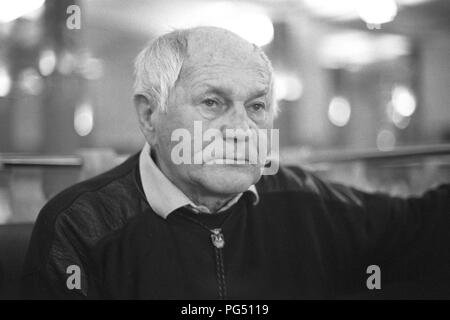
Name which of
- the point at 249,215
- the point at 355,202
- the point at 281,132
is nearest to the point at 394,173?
the point at 355,202

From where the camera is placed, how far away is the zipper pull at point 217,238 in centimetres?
103

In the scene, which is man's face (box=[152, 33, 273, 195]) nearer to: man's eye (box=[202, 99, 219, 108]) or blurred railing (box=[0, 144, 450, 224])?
man's eye (box=[202, 99, 219, 108])

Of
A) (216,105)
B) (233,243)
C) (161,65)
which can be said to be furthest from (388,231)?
(161,65)

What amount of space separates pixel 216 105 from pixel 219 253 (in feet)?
0.91

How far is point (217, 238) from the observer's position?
103 cm

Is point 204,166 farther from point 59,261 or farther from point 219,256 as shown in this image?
point 59,261

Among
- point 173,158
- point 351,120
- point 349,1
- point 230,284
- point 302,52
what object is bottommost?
point 230,284

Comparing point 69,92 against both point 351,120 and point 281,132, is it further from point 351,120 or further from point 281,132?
point 351,120

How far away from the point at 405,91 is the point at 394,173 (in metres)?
0.29

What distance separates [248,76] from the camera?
3.28ft

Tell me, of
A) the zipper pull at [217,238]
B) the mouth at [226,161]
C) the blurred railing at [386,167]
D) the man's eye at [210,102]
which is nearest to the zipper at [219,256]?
the zipper pull at [217,238]

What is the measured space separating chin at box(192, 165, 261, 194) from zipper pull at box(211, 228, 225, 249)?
0.27 feet

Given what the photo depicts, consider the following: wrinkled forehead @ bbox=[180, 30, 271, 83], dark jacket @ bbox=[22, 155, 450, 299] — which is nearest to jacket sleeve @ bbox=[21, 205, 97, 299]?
dark jacket @ bbox=[22, 155, 450, 299]

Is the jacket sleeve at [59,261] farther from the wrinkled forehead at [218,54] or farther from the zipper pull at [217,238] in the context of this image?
the wrinkled forehead at [218,54]
